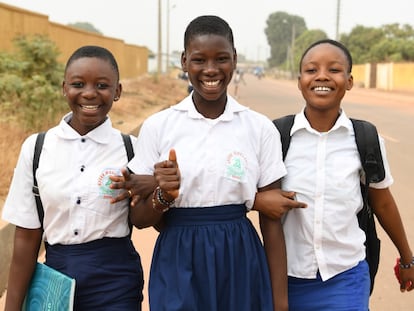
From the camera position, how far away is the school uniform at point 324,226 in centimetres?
217

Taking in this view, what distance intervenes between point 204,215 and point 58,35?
20562 millimetres

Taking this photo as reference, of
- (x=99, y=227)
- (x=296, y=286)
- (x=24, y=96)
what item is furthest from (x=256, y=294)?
(x=24, y=96)

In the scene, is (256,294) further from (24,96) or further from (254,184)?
(24,96)

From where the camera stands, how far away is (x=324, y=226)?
2.17 metres

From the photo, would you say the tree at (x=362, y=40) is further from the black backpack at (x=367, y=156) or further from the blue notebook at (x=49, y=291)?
the blue notebook at (x=49, y=291)

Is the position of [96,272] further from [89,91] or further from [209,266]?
[89,91]

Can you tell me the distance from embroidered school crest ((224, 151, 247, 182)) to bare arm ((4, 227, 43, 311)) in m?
0.80

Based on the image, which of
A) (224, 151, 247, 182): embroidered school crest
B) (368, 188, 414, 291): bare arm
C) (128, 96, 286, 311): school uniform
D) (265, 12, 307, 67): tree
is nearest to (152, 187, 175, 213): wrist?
(128, 96, 286, 311): school uniform

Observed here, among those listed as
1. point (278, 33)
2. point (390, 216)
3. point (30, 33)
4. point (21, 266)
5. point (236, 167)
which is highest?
point (278, 33)

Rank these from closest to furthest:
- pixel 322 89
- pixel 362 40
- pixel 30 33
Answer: pixel 322 89, pixel 30 33, pixel 362 40

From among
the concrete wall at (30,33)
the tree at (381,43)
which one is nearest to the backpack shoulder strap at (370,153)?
the concrete wall at (30,33)

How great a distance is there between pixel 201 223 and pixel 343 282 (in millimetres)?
659

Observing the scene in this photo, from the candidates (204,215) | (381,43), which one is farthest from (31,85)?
(381,43)

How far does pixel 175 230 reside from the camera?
1989mm
